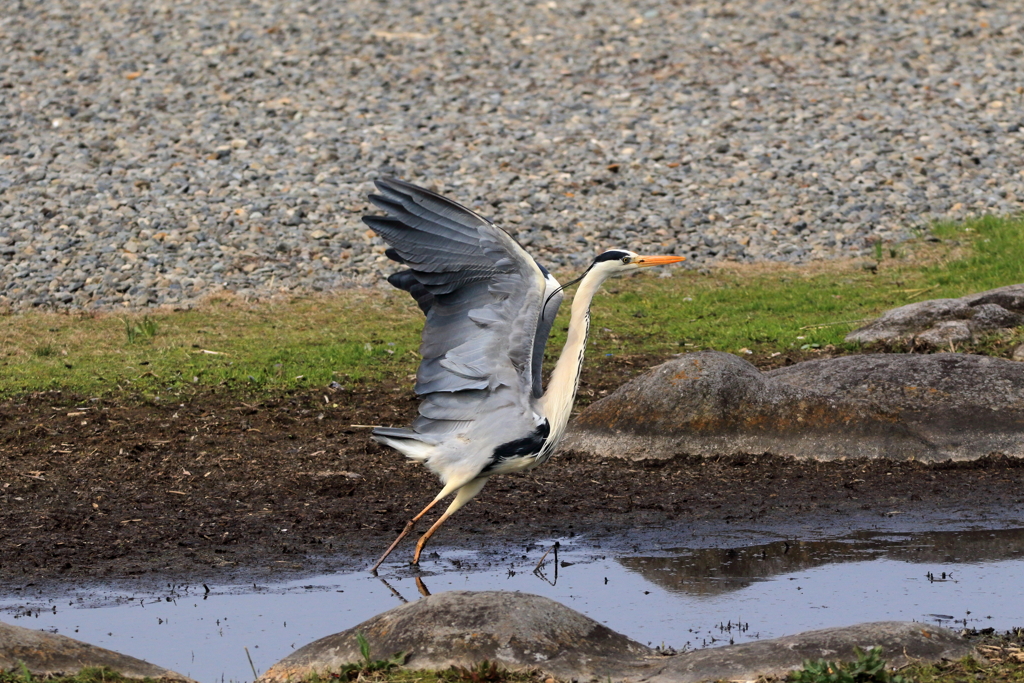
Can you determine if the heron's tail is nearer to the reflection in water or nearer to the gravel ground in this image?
the reflection in water

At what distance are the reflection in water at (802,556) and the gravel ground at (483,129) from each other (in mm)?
8529

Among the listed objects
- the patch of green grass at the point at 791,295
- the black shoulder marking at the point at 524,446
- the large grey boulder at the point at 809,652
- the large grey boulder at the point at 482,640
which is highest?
the patch of green grass at the point at 791,295

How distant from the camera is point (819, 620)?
21.1 feet

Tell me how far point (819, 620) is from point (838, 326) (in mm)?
7482

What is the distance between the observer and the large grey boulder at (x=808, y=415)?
9.64 metres

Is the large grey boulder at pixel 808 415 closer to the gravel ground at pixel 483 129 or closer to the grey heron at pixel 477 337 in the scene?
the grey heron at pixel 477 337

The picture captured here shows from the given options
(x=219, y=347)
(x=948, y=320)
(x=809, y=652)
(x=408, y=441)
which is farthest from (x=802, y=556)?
(x=219, y=347)

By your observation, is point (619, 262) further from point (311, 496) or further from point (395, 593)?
point (311, 496)

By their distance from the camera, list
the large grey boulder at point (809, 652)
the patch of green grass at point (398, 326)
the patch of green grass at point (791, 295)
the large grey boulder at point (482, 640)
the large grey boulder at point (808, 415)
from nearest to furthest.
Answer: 1. the large grey boulder at point (809, 652)
2. the large grey boulder at point (482, 640)
3. the large grey boulder at point (808, 415)
4. the patch of green grass at point (398, 326)
5. the patch of green grass at point (791, 295)

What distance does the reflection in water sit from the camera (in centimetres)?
715

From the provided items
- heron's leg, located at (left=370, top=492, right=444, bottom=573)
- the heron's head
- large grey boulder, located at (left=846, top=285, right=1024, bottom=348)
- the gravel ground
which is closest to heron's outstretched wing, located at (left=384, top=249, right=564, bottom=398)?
the heron's head

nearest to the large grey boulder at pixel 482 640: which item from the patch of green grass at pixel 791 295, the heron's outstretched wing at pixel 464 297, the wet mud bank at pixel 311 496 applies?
the heron's outstretched wing at pixel 464 297

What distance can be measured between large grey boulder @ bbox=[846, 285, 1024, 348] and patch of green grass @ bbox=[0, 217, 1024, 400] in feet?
0.73

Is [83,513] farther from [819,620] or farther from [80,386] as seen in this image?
[819,620]
